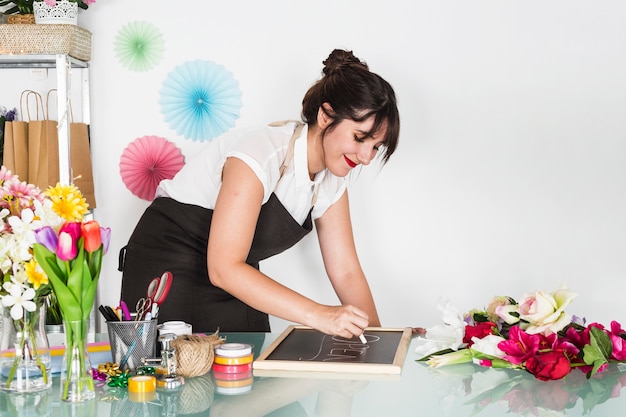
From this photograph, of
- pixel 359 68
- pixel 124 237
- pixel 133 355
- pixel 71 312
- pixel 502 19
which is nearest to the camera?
pixel 71 312

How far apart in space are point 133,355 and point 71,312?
22 centimetres

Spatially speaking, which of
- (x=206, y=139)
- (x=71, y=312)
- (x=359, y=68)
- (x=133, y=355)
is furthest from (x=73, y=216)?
(x=206, y=139)

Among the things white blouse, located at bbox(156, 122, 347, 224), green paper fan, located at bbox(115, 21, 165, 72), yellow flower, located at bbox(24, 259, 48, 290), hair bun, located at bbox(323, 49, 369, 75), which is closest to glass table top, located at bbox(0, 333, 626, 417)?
yellow flower, located at bbox(24, 259, 48, 290)

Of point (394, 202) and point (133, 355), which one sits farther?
point (394, 202)

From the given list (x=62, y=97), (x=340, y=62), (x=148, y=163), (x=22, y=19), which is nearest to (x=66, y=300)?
(x=340, y=62)

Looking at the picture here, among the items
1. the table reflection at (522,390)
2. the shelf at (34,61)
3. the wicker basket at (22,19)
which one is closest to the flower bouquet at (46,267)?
the table reflection at (522,390)

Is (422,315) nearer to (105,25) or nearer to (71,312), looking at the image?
(105,25)

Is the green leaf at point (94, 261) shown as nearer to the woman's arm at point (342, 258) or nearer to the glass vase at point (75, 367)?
the glass vase at point (75, 367)

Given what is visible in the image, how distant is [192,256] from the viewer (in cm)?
238

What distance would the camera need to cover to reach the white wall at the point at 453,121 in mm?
3205

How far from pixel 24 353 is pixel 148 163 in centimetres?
197

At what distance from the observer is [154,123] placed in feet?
11.2

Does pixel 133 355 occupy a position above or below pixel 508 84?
below

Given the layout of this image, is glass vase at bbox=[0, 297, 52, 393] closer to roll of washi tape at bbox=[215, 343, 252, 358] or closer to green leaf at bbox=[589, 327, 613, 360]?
roll of washi tape at bbox=[215, 343, 252, 358]
